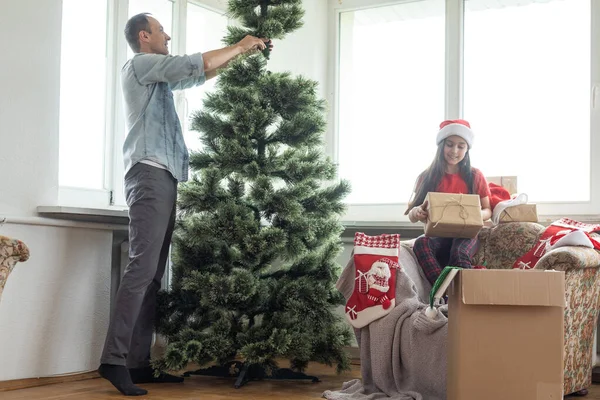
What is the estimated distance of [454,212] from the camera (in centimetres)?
303

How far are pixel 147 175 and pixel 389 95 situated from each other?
1891mm

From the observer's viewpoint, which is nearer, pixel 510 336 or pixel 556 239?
pixel 510 336

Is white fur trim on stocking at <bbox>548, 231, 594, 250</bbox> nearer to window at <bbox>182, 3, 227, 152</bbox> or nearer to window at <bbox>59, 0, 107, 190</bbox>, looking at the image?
window at <bbox>182, 3, 227, 152</bbox>

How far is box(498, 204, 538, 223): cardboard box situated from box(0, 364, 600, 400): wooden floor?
0.75m

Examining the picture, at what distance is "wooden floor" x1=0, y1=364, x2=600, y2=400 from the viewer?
293cm

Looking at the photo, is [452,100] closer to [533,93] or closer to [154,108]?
[533,93]

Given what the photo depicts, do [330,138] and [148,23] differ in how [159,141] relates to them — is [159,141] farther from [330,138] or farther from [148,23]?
[330,138]

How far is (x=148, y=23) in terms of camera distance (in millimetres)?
3266

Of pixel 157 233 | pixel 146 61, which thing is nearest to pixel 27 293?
pixel 157 233

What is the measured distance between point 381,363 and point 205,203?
93cm

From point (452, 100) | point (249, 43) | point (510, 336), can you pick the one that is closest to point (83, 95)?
point (249, 43)

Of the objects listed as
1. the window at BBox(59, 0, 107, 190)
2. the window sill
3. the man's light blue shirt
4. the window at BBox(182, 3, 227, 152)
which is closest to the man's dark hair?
the man's light blue shirt

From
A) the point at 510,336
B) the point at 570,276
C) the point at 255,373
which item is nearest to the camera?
the point at 510,336

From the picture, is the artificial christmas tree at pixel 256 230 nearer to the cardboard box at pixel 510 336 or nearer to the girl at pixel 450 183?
the girl at pixel 450 183
